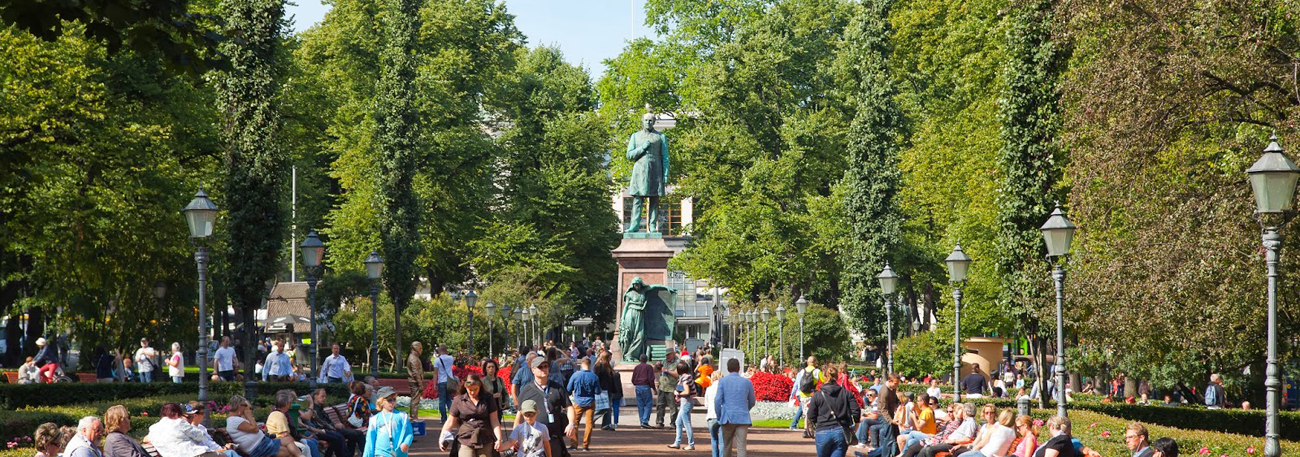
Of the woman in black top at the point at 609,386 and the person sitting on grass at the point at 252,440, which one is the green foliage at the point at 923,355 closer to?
the woman in black top at the point at 609,386

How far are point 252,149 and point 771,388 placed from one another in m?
13.0

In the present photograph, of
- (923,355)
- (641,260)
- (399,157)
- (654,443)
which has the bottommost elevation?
(654,443)

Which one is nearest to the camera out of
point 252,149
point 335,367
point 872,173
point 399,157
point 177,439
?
point 177,439

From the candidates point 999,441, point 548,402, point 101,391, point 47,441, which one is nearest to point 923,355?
point 101,391

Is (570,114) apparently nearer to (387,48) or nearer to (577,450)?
(387,48)

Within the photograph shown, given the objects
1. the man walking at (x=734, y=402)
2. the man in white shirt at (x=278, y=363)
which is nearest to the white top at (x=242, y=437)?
the man walking at (x=734, y=402)

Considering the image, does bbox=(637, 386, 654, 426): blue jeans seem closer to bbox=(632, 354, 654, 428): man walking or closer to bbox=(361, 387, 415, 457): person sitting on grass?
bbox=(632, 354, 654, 428): man walking

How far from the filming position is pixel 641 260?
3080cm

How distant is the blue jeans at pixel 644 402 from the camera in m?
23.9

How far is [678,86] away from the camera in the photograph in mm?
52375

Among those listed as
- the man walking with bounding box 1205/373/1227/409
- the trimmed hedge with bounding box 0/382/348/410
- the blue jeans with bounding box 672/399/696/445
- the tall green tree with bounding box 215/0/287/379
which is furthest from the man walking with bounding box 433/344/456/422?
the man walking with bounding box 1205/373/1227/409

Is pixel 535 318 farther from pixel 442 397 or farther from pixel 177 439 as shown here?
pixel 177 439

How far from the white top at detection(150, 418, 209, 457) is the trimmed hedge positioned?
11.4 m

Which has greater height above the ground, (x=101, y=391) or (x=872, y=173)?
(x=872, y=173)
